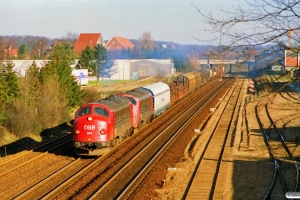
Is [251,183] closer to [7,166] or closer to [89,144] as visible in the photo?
[89,144]

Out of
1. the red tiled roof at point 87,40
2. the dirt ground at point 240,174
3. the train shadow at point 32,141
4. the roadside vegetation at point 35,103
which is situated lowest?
the train shadow at point 32,141

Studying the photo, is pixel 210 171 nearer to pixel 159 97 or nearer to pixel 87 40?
pixel 159 97

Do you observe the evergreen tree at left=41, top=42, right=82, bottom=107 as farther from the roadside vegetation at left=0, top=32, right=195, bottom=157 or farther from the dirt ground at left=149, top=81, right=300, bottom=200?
the dirt ground at left=149, top=81, right=300, bottom=200

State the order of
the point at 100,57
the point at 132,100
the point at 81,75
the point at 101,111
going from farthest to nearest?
the point at 100,57 < the point at 81,75 < the point at 132,100 < the point at 101,111

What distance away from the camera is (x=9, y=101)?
2984 centimetres

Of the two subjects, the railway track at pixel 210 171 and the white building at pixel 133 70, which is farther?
the white building at pixel 133 70

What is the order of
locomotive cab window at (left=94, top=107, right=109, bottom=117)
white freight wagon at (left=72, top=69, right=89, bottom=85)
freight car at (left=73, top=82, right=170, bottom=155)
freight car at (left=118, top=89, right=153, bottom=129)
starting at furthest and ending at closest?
white freight wagon at (left=72, top=69, right=89, bottom=85), freight car at (left=118, top=89, right=153, bottom=129), locomotive cab window at (left=94, top=107, right=109, bottom=117), freight car at (left=73, top=82, right=170, bottom=155)

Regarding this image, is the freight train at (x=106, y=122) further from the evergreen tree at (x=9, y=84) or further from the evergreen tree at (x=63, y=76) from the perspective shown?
the evergreen tree at (x=63, y=76)

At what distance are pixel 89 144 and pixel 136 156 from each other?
2319 millimetres

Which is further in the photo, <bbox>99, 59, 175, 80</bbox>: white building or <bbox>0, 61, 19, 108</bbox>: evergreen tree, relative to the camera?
<bbox>99, 59, 175, 80</bbox>: white building

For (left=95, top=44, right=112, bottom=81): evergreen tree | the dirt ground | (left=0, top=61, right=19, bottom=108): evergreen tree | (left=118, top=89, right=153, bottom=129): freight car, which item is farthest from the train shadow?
(left=95, top=44, right=112, bottom=81): evergreen tree

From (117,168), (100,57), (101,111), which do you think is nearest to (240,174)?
(117,168)

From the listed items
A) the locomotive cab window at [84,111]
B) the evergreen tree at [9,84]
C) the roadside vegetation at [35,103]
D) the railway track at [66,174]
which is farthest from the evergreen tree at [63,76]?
the locomotive cab window at [84,111]

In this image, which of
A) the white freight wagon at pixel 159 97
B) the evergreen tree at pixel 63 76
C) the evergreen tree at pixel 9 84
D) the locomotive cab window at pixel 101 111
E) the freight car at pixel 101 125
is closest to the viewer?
the freight car at pixel 101 125
